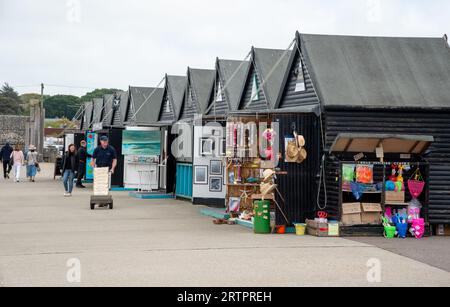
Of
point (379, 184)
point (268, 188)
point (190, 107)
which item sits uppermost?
point (190, 107)

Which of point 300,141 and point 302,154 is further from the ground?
point 300,141

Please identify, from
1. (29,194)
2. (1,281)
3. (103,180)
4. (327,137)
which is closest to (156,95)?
(29,194)

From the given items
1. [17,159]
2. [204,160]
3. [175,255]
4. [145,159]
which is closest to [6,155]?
[17,159]

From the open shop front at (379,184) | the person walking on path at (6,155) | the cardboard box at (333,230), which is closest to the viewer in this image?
the cardboard box at (333,230)

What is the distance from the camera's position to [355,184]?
15.0m

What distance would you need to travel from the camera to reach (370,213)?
15.0 metres

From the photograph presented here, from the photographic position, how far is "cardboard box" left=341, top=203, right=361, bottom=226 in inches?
587

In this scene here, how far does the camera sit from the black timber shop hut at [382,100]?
1534 cm

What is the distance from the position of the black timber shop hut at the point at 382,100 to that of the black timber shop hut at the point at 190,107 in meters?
7.67

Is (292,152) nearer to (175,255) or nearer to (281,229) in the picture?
(281,229)

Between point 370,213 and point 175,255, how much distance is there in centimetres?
552

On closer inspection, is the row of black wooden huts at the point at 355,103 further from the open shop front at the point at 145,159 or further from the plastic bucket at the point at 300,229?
the open shop front at the point at 145,159

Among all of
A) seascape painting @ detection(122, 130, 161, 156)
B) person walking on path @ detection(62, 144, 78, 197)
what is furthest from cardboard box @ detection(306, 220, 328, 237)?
seascape painting @ detection(122, 130, 161, 156)

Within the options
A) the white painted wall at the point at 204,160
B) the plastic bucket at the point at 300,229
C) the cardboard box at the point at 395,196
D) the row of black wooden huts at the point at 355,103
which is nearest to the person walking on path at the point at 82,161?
the white painted wall at the point at 204,160
